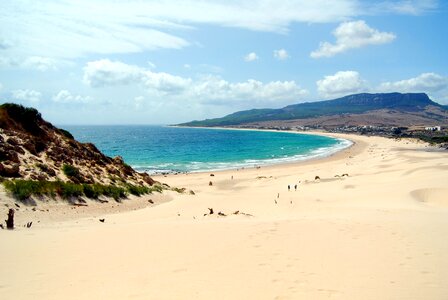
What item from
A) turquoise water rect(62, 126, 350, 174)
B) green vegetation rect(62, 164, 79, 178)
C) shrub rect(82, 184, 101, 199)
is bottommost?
turquoise water rect(62, 126, 350, 174)

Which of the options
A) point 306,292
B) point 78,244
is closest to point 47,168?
point 78,244

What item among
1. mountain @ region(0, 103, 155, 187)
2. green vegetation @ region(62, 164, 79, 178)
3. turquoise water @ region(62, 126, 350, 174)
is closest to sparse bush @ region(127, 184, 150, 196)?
mountain @ region(0, 103, 155, 187)

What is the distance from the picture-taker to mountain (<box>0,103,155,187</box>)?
2006 centimetres

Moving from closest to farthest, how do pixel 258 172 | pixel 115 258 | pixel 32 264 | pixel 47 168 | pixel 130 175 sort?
pixel 32 264, pixel 115 258, pixel 47 168, pixel 130 175, pixel 258 172

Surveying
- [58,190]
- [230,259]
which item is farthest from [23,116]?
[230,259]

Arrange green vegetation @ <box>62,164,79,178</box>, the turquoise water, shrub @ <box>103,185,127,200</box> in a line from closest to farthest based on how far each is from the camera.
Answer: shrub @ <box>103,185,127,200</box>, green vegetation @ <box>62,164,79,178</box>, the turquoise water

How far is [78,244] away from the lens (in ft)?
34.0

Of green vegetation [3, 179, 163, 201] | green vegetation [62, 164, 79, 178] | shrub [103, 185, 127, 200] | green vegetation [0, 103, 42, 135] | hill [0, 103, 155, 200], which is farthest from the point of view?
green vegetation [0, 103, 42, 135]

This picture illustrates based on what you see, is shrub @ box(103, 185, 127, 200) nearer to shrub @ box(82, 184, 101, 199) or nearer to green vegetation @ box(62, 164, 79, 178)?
shrub @ box(82, 184, 101, 199)

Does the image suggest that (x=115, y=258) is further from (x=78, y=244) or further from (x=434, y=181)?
(x=434, y=181)

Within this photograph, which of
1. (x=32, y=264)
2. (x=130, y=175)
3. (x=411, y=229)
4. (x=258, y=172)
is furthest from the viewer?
(x=258, y=172)

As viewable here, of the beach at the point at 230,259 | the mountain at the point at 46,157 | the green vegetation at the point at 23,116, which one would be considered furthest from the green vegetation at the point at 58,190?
the green vegetation at the point at 23,116

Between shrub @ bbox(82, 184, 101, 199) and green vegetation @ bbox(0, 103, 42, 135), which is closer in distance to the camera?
shrub @ bbox(82, 184, 101, 199)

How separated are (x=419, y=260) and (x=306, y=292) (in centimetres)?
407
